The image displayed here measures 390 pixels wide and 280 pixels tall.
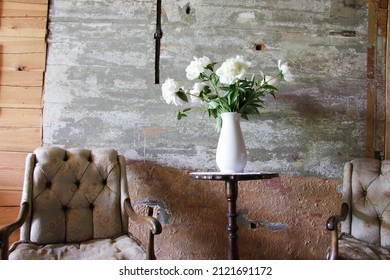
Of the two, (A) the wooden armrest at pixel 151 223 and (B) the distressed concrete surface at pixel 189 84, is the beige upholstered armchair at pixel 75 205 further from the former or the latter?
(B) the distressed concrete surface at pixel 189 84

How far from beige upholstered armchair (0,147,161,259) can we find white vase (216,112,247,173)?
541 millimetres

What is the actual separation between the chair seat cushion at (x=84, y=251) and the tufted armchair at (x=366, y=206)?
3.45 ft

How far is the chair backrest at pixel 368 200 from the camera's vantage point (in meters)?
1.99

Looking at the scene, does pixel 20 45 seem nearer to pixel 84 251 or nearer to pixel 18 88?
pixel 18 88

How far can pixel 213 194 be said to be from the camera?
231 centimetres

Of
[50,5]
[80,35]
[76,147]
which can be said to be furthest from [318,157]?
[50,5]

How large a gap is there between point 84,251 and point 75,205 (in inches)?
12.7

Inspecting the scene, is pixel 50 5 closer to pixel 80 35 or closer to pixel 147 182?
pixel 80 35

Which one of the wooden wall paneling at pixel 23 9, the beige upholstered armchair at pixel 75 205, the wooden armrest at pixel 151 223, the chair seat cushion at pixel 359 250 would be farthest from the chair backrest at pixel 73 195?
the chair seat cushion at pixel 359 250

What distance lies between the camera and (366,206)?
2053 millimetres

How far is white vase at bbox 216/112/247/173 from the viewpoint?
1.93 metres

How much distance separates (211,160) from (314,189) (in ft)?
2.25

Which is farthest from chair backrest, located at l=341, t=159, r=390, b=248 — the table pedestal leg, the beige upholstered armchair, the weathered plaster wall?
the beige upholstered armchair

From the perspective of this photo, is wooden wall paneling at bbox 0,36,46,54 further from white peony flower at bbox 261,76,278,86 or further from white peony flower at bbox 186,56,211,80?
white peony flower at bbox 261,76,278,86
